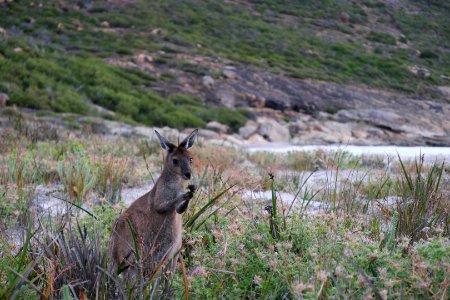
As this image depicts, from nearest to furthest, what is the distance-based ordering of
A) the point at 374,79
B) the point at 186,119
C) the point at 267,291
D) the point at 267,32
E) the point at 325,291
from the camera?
the point at 325,291
the point at 267,291
the point at 186,119
the point at 374,79
the point at 267,32

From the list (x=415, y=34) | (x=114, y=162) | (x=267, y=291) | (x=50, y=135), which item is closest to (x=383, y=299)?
(x=267, y=291)

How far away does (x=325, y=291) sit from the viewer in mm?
2652

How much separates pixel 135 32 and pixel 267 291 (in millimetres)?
32643

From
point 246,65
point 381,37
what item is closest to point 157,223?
point 246,65

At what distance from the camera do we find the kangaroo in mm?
3287

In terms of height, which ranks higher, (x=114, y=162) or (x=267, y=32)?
(x=114, y=162)

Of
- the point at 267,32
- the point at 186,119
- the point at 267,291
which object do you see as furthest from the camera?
the point at 267,32

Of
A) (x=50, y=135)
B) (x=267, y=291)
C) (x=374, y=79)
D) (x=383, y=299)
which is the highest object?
(x=383, y=299)

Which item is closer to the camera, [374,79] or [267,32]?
[374,79]

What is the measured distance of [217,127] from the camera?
23172 mm

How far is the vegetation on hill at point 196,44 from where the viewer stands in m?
22.3

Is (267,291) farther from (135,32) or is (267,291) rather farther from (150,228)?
(135,32)

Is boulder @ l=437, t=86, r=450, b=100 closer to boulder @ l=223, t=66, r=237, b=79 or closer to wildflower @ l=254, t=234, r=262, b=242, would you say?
boulder @ l=223, t=66, r=237, b=79

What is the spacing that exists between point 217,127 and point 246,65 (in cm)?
1001
